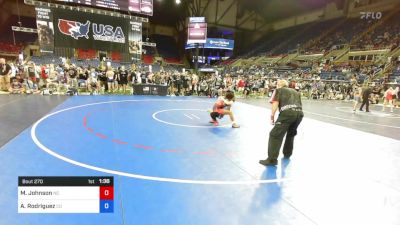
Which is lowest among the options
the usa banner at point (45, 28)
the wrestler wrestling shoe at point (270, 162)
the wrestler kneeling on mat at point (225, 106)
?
the wrestler wrestling shoe at point (270, 162)

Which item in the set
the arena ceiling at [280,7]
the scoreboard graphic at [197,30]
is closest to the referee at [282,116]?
the scoreboard graphic at [197,30]

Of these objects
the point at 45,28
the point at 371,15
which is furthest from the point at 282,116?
the point at 371,15

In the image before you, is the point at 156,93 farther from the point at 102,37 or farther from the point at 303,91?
the point at 303,91

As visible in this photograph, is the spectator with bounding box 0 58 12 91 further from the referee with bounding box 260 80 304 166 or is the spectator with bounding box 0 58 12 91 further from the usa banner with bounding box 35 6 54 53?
the referee with bounding box 260 80 304 166

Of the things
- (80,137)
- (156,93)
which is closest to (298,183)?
(80,137)

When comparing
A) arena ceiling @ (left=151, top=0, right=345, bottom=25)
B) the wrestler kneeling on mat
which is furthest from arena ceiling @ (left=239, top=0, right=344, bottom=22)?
the wrestler kneeling on mat
